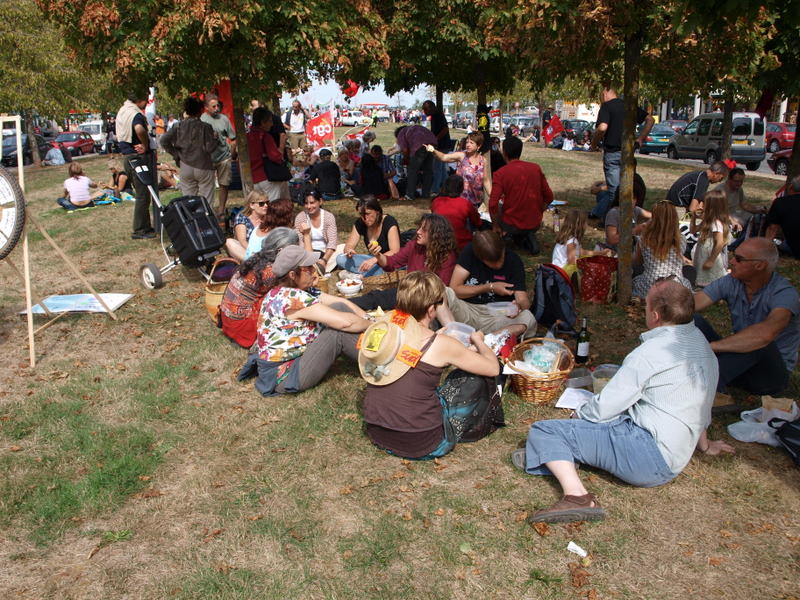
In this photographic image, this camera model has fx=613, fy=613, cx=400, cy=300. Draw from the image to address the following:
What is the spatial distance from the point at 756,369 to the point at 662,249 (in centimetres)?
212

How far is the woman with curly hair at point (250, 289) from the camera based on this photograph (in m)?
5.62

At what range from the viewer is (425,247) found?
252 inches

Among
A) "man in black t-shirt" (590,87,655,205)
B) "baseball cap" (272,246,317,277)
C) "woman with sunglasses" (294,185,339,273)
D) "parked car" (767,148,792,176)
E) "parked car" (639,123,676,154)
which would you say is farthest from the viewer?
"parked car" (639,123,676,154)

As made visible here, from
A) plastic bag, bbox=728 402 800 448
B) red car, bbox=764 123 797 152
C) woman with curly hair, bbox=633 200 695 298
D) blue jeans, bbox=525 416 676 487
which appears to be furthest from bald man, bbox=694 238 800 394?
red car, bbox=764 123 797 152

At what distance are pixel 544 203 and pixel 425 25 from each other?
5557 mm

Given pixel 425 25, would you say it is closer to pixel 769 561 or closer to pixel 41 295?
pixel 41 295

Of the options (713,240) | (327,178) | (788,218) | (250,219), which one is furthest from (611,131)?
(327,178)

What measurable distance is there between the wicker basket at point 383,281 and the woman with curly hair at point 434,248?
15 cm

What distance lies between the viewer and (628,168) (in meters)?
6.67

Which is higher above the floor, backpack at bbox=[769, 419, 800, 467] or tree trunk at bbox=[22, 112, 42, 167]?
tree trunk at bbox=[22, 112, 42, 167]

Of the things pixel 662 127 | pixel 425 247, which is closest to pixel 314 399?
pixel 425 247

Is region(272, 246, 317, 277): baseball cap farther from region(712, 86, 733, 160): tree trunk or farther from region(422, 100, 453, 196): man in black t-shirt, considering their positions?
region(712, 86, 733, 160): tree trunk

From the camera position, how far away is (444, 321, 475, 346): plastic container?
16.0 ft

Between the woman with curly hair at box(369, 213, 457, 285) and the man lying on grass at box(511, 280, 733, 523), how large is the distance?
2.66 metres
